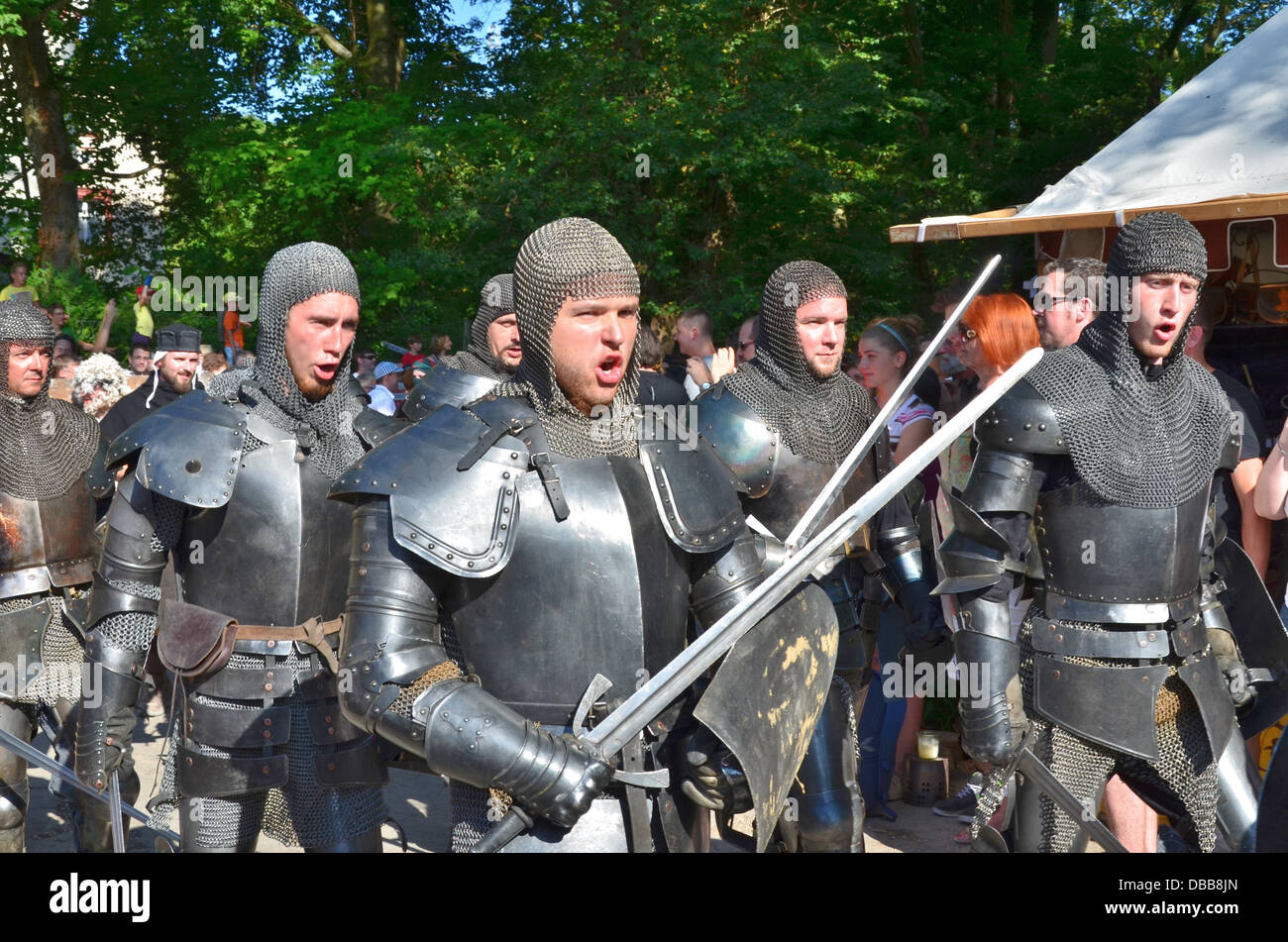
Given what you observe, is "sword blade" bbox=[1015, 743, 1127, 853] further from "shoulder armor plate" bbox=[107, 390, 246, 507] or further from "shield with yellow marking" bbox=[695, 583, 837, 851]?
"shoulder armor plate" bbox=[107, 390, 246, 507]

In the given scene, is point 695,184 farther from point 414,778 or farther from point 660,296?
point 414,778

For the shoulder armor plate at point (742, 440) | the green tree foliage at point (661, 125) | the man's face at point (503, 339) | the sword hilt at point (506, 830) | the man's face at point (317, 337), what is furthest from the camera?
the green tree foliage at point (661, 125)

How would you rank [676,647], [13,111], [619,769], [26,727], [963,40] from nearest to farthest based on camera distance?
[619,769] < [676,647] < [26,727] < [963,40] < [13,111]

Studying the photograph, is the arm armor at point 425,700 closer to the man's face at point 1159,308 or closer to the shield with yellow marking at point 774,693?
the shield with yellow marking at point 774,693

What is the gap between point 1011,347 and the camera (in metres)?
4.95

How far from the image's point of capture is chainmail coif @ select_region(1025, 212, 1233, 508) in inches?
141

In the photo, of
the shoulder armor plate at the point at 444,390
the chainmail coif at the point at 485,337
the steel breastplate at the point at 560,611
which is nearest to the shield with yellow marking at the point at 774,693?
the steel breastplate at the point at 560,611

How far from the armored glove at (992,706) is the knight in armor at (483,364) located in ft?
Answer: 8.66

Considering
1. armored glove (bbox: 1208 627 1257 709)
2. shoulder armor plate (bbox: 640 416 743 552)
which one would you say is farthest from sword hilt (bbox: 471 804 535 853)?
armored glove (bbox: 1208 627 1257 709)

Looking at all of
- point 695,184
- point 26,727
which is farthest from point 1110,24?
point 26,727

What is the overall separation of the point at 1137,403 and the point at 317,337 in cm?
244

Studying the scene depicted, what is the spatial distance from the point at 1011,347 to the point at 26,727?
4.10 m

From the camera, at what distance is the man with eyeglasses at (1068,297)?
461 centimetres
